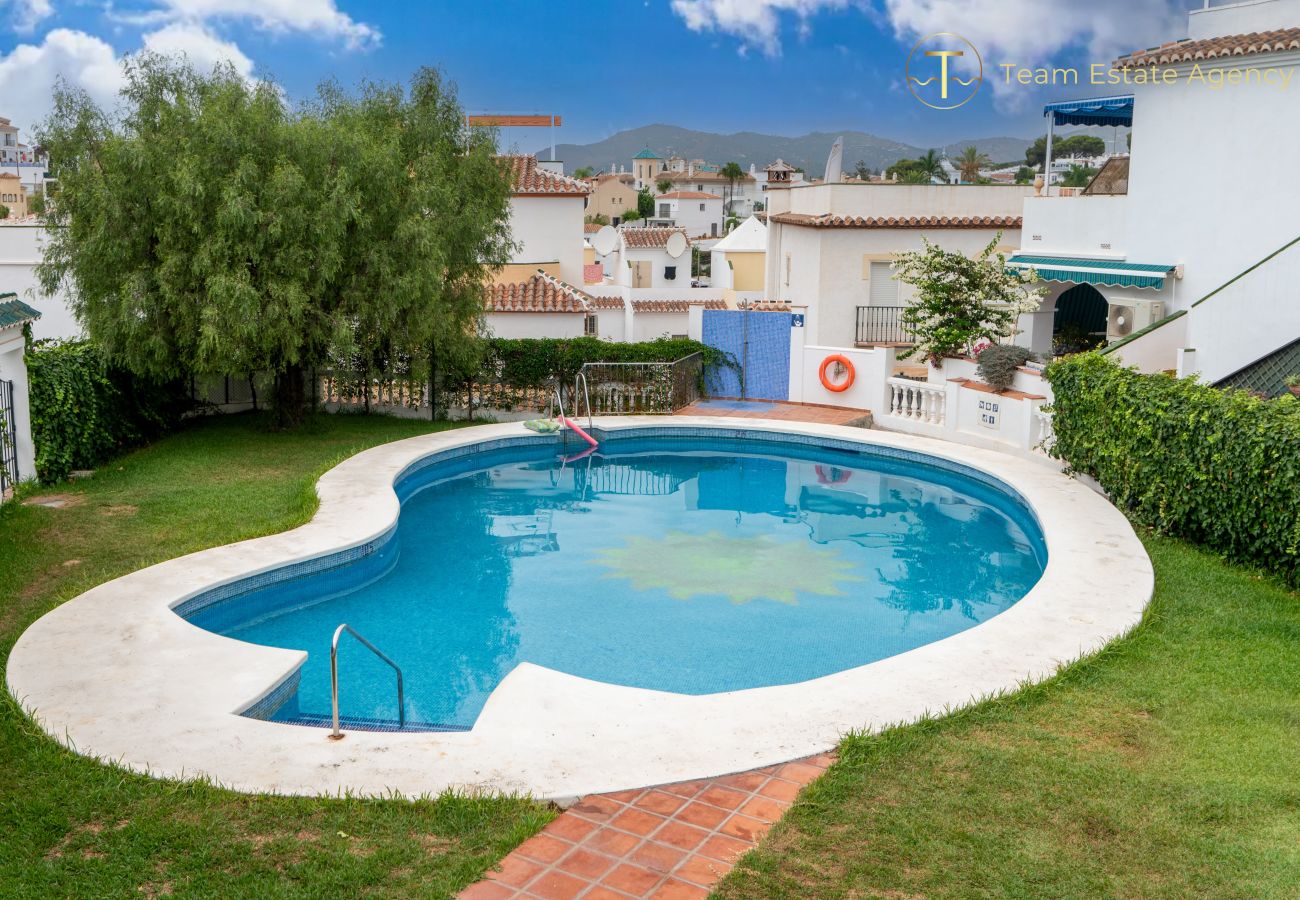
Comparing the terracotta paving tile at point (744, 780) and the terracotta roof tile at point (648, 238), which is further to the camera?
the terracotta roof tile at point (648, 238)

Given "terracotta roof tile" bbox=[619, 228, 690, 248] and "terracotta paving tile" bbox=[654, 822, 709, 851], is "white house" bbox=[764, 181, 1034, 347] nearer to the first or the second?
"terracotta paving tile" bbox=[654, 822, 709, 851]

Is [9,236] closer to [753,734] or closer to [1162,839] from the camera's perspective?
[753,734]

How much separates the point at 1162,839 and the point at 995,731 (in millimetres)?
1761

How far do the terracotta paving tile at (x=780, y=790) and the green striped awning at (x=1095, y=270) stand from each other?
60.8 ft

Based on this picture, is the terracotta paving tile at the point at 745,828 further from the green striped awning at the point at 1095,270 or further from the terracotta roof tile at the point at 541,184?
the terracotta roof tile at the point at 541,184

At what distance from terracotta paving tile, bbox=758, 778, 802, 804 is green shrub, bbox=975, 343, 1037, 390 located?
48.5 ft

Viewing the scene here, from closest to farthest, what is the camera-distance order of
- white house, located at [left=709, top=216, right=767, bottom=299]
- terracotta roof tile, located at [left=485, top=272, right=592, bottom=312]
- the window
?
the window < terracotta roof tile, located at [left=485, top=272, right=592, bottom=312] < white house, located at [left=709, top=216, right=767, bottom=299]

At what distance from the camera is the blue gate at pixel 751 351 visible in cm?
2619

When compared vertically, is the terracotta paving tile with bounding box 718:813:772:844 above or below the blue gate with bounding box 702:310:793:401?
below

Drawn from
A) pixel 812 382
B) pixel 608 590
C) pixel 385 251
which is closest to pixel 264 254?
pixel 385 251

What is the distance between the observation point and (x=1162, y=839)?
703 cm

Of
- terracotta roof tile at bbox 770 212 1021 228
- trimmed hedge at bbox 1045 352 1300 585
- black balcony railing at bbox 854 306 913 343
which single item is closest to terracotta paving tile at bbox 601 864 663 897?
trimmed hedge at bbox 1045 352 1300 585

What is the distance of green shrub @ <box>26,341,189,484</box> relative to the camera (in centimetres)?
1711

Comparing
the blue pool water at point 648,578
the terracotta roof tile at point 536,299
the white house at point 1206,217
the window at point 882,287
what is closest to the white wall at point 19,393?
the blue pool water at point 648,578
